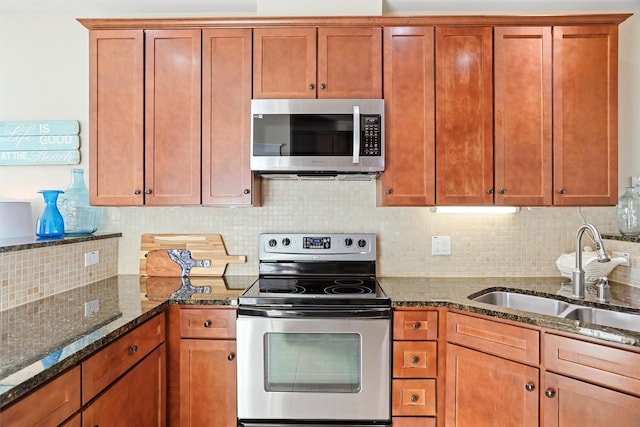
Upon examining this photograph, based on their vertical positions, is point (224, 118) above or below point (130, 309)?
above

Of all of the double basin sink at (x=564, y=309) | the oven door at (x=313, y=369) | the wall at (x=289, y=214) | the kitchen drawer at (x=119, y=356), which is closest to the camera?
the kitchen drawer at (x=119, y=356)

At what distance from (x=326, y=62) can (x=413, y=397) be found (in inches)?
69.2

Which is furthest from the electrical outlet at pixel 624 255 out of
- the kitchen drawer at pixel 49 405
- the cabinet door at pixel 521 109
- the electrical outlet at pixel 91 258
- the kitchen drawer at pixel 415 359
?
the electrical outlet at pixel 91 258

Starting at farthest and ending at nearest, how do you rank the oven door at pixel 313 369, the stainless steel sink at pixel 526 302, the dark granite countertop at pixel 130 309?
the stainless steel sink at pixel 526 302, the oven door at pixel 313 369, the dark granite countertop at pixel 130 309

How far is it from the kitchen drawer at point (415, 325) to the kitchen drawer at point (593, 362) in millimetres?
466

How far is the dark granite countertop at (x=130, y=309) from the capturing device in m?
1.09

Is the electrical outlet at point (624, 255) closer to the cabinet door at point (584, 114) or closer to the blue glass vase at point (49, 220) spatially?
the cabinet door at point (584, 114)

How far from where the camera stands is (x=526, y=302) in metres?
2.04

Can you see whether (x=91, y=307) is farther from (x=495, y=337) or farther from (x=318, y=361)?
(x=495, y=337)

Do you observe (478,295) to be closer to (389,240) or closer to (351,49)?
(389,240)

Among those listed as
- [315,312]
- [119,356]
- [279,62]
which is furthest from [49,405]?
[279,62]

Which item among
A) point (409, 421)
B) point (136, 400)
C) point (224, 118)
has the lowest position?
point (409, 421)

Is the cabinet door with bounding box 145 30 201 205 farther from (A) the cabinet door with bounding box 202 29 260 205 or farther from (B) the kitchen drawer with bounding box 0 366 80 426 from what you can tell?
(B) the kitchen drawer with bounding box 0 366 80 426

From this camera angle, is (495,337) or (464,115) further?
(464,115)
